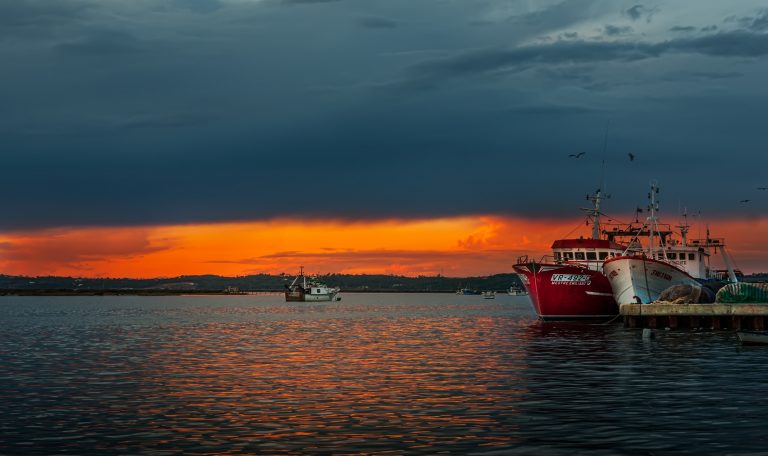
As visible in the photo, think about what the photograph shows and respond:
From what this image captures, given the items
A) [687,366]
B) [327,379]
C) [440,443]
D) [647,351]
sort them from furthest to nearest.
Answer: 1. [647,351]
2. [687,366]
3. [327,379]
4. [440,443]

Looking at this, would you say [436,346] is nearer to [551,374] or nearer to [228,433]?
[551,374]

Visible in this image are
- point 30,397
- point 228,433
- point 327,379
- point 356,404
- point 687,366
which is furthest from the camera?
point 687,366

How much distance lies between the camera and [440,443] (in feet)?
73.0

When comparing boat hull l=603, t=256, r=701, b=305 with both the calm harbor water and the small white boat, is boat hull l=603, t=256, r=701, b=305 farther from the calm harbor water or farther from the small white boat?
the small white boat

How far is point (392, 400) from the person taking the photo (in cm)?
3094

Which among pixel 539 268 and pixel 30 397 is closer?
pixel 30 397

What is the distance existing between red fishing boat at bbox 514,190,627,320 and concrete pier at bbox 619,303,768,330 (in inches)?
424

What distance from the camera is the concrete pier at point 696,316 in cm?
6341

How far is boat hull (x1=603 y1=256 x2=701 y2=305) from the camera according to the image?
80125 mm

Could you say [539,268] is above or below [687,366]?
above

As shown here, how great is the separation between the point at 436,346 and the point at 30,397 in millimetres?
33616

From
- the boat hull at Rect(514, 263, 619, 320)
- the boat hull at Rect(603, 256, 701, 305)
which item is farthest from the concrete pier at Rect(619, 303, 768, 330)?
the boat hull at Rect(514, 263, 619, 320)

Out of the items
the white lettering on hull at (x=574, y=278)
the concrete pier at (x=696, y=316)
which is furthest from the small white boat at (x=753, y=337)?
the white lettering on hull at (x=574, y=278)

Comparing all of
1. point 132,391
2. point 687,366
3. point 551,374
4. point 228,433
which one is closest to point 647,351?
point 687,366
